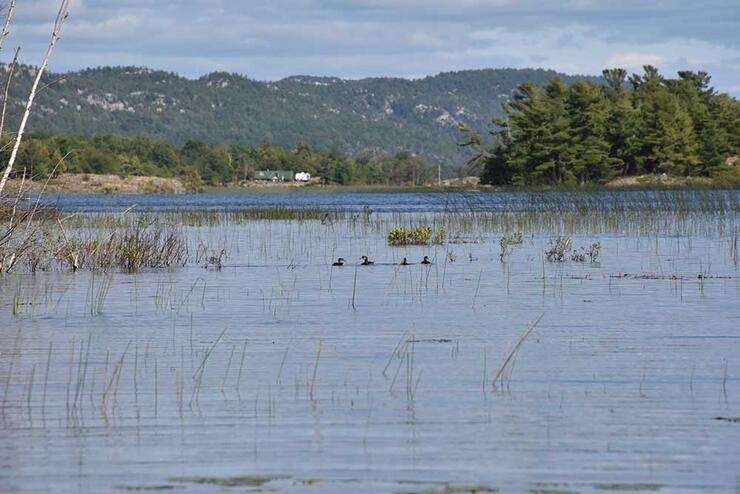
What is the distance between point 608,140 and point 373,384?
8553 centimetres

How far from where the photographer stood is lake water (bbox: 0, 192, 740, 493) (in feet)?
24.3

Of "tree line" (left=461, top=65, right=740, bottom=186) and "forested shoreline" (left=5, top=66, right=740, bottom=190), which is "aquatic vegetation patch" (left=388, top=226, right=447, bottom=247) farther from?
"tree line" (left=461, top=65, right=740, bottom=186)

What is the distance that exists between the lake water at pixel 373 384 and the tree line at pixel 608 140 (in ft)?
233

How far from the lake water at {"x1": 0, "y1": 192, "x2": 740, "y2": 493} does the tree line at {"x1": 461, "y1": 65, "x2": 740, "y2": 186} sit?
7094 centimetres

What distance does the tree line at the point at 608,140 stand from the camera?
8969cm

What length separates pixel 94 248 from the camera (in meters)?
22.5

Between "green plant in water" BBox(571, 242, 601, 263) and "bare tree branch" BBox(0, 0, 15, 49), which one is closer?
"bare tree branch" BBox(0, 0, 15, 49)

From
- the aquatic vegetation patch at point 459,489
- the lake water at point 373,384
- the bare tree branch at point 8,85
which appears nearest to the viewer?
the aquatic vegetation patch at point 459,489

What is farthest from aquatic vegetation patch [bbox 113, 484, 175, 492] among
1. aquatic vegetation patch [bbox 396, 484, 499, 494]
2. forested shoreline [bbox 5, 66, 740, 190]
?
forested shoreline [bbox 5, 66, 740, 190]

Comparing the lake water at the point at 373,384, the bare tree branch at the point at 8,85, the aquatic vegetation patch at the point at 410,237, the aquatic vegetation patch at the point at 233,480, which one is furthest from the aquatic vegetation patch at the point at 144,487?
the aquatic vegetation patch at the point at 410,237

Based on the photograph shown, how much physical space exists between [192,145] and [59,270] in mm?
169047

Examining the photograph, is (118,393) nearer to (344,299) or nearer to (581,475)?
(581,475)

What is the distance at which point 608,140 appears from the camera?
93.3 metres

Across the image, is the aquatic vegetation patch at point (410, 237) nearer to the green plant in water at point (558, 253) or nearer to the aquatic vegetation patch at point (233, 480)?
the green plant in water at point (558, 253)
